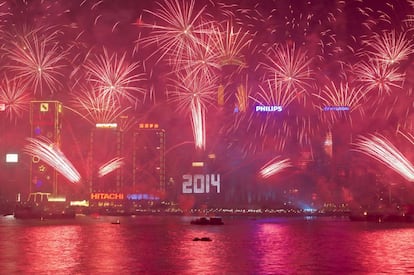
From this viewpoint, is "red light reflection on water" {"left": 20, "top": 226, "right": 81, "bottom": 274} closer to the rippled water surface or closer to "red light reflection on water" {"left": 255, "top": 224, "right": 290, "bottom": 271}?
the rippled water surface

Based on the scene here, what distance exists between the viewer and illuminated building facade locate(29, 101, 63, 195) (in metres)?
159

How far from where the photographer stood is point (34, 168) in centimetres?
16538

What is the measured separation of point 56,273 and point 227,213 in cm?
13772

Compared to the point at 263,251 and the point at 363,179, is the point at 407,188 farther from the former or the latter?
the point at 263,251

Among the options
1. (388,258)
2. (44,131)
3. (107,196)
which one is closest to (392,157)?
(388,258)

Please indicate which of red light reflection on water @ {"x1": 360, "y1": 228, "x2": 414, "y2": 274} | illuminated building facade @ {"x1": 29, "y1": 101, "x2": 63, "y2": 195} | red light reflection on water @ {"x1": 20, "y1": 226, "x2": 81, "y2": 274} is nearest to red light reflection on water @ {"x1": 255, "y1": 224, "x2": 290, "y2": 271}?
red light reflection on water @ {"x1": 360, "y1": 228, "x2": 414, "y2": 274}

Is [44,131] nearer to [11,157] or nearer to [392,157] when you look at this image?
[11,157]

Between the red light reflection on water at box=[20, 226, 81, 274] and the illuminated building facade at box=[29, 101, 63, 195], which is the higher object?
the illuminated building facade at box=[29, 101, 63, 195]

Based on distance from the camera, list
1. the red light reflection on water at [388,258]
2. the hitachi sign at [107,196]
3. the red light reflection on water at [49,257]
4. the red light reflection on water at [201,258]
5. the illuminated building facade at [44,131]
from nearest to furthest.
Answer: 1. the red light reflection on water at [49,257]
2. the red light reflection on water at [201,258]
3. the red light reflection on water at [388,258]
4. the illuminated building facade at [44,131]
5. the hitachi sign at [107,196]

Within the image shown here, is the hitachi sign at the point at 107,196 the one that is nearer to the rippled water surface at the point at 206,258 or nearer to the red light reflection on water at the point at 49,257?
the rippled water surface at the point at 206,258

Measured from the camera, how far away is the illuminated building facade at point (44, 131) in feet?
523

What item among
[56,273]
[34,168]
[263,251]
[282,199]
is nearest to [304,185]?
[282,199]

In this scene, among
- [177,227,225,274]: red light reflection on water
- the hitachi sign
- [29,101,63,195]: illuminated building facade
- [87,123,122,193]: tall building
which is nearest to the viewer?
[177,227,225,274]: red light reflection on water

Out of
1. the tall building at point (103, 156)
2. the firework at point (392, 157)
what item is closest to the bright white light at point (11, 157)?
the tall building at point (103, 156)
